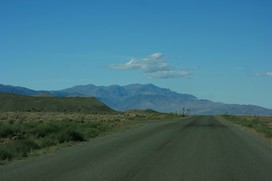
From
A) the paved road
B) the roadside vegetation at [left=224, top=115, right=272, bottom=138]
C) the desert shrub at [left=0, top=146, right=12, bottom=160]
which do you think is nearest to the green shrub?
the paved road

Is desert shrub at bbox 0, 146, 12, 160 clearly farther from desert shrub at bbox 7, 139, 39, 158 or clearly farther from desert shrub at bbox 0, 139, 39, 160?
desert shrub at bbox 7, 139, 39, 158

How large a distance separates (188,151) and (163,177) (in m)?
8.50

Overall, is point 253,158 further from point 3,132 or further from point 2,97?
point 2,97

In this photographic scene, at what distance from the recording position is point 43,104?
14950 cm

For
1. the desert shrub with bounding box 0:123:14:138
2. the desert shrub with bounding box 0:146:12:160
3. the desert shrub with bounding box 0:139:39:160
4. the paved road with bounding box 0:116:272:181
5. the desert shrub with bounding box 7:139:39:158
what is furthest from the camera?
the desert shrub with bounding box 0:123:14:138

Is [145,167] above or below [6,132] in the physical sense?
below

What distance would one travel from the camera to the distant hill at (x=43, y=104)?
142 metres

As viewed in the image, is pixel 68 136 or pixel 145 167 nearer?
pixel 145 167

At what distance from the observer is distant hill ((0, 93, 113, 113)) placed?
5610 inches

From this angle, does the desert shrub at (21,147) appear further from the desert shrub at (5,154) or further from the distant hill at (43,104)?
the distant hill at (43,104)

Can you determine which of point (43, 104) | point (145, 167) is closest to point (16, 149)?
point (145, 167)

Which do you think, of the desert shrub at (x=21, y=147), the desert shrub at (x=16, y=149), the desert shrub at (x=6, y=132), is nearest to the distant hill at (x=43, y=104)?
the desert shrub at (x=6, y=132)

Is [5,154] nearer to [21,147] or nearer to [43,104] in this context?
[21,147]

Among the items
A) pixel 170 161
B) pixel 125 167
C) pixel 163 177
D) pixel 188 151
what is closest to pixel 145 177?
pixel 163 177
